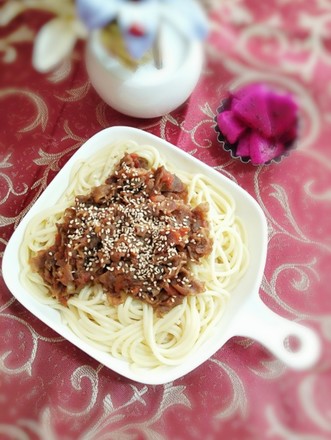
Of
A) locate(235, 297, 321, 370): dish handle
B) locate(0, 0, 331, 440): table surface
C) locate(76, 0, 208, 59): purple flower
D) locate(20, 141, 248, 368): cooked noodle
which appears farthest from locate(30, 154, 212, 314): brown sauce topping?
locate(76, 0, 208, 59): purple flower

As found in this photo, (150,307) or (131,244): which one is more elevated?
(131,244)

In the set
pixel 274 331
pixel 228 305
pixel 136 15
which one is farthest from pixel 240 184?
pixel 136 15

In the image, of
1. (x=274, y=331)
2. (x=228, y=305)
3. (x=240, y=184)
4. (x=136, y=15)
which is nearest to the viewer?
(x=136, y=15)

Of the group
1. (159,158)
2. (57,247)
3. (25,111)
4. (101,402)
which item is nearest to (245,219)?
(159,158)

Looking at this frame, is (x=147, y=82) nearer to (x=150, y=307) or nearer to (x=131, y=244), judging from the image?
(x=131, y=244)

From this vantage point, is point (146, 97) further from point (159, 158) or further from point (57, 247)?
point (57, 247)
